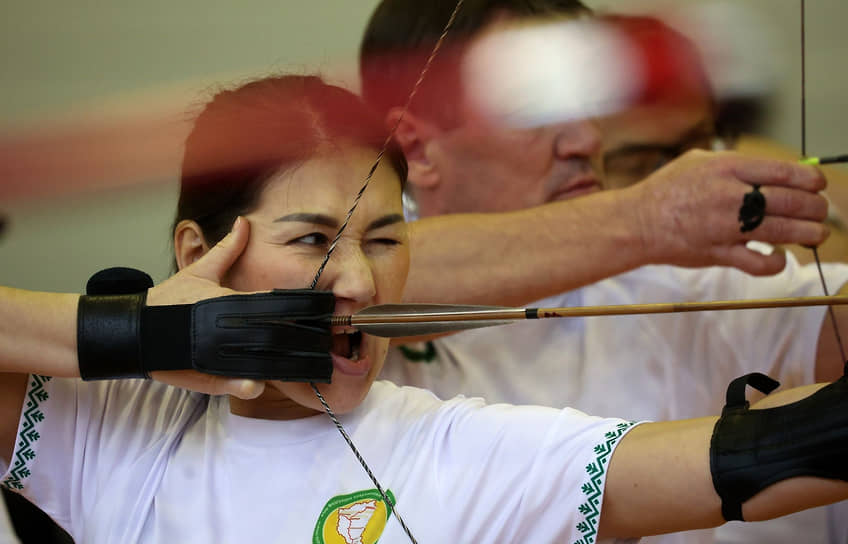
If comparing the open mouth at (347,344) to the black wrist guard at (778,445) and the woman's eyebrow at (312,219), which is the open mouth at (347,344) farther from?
the black wrist guard at (778,445)

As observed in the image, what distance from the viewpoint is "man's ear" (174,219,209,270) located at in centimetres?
87

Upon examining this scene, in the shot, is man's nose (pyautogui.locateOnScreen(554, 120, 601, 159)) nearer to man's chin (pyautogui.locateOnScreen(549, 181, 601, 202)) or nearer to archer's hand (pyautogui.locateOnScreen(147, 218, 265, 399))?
man's chin (pyautogui.locateOnScreen(549, 181, 601, 202))

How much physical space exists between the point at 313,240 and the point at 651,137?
571mm

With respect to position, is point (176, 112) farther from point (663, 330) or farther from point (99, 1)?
point (663, 330)

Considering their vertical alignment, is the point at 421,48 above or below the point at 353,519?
above

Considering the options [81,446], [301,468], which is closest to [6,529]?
[81,446]

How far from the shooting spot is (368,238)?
2.78 ft

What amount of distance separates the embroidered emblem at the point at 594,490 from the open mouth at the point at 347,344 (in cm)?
22

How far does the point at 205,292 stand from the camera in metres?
0.79

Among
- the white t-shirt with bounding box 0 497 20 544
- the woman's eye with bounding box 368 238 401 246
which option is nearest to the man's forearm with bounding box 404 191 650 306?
the woman's eye with bounding box 368 238 401 246

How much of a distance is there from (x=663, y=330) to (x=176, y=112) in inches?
21.1

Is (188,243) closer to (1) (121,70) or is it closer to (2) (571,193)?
(1) (121,70)

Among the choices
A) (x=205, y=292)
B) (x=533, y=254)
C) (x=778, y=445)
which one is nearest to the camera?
(x=778, y=445)

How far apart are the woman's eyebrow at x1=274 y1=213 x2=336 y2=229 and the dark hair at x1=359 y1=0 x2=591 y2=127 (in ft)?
0.64
